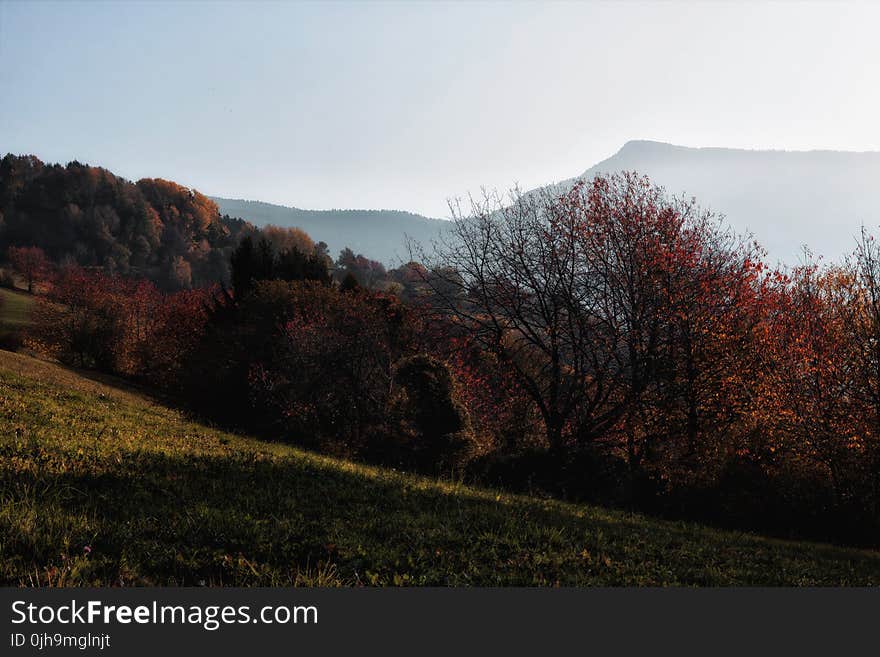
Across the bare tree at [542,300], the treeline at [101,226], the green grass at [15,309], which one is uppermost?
the treeline at [101,226]

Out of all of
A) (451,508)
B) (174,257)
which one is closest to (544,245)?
(451,508)

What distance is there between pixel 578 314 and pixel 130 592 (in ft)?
66.7

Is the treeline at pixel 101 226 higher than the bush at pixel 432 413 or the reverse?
higher

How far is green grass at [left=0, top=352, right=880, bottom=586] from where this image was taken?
5379 mm

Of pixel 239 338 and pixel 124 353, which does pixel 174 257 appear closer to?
pixel 124 353

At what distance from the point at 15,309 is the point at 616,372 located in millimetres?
86249

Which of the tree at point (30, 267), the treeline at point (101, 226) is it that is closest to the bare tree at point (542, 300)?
the tree at point (30, 267)

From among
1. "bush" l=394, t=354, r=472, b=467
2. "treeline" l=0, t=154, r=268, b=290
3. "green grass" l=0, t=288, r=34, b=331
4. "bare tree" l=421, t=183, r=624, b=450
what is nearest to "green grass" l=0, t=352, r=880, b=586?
"bush" l=394, t=354, r=472, b=467

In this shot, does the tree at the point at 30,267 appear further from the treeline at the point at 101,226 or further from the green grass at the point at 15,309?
the treeline at the point at 101,226

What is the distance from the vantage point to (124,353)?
54.2m

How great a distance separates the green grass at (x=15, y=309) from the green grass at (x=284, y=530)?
61.1m

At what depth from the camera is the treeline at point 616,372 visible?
1662cm

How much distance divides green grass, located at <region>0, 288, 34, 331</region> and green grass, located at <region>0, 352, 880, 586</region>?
61.1 meters

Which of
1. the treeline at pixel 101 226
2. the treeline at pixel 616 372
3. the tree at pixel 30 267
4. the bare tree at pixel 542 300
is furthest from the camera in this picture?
the treeline at pixel 101 226
